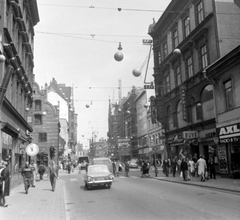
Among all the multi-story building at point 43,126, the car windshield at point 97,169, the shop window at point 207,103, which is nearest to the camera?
the car windshield at point 97,169

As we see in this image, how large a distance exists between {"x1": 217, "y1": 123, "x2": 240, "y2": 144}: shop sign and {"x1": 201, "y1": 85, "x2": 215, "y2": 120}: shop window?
347 centimetres

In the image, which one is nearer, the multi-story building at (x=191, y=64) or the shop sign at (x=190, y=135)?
the multi-story building at (x=191, y=64)

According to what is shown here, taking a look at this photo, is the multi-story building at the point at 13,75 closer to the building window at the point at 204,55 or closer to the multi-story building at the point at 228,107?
the multi-story building at the point at 228,107

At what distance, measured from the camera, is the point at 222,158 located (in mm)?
23422

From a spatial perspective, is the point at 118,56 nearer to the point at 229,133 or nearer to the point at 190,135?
the point at 229,133

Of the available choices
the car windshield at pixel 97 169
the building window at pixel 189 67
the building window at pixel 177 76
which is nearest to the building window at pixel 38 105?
the building window at pixel 177 76

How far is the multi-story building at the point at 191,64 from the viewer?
25.1m

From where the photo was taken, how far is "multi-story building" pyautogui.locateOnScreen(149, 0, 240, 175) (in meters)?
25.1

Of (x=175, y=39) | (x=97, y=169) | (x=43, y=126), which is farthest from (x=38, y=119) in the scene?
(x=97, y=169)

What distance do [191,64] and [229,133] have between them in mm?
10615

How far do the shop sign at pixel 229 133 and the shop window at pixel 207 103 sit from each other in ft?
11.4

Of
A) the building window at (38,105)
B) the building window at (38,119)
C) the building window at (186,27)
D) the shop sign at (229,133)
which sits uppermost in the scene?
the building window at (186,27)

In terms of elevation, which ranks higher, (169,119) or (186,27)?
(186,27)

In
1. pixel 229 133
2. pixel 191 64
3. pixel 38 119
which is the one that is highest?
pixel 191 64
